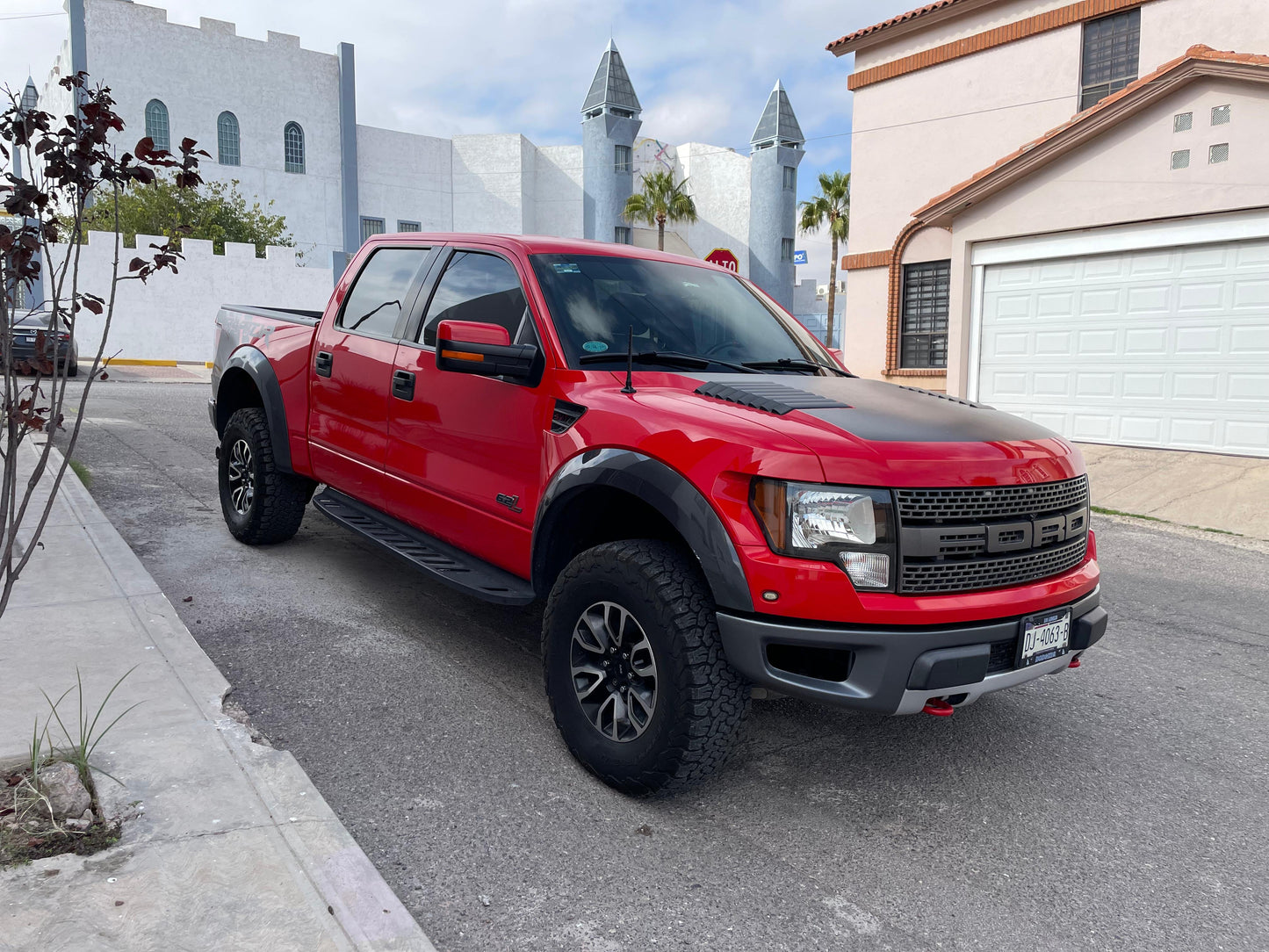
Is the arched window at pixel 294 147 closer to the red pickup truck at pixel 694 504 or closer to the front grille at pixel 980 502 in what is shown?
the red pickup truck at pixel 694 504

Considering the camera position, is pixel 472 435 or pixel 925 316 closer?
pixel 472 435

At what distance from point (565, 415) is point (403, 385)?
4.23 feet

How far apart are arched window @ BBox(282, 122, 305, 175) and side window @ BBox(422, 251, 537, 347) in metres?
38.6

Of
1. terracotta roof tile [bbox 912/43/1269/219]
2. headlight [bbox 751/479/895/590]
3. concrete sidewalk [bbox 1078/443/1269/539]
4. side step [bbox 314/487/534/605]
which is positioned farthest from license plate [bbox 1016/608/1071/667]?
terracotta roof tile [bbox 912/43/1269/219]

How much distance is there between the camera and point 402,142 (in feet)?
140

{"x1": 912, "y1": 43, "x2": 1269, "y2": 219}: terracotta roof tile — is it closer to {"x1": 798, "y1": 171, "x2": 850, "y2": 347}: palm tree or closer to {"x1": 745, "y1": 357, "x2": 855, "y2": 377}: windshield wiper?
{"x1": 745, "y1": 357, "x2": 855, "y2": 377}: windshield wiper

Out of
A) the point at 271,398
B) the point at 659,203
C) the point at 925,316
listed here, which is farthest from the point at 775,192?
the point at 271,398

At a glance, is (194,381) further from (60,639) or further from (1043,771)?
(1043,771)

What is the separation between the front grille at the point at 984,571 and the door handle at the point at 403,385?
2584mm

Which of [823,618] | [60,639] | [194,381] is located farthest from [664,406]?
[194,381]

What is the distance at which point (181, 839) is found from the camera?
2701 mm

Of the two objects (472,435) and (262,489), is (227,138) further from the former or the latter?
(472,435)

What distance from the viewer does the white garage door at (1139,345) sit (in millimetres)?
11555

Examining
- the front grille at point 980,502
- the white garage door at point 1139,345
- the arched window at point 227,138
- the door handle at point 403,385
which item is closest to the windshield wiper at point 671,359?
the door handle at point 403,385
